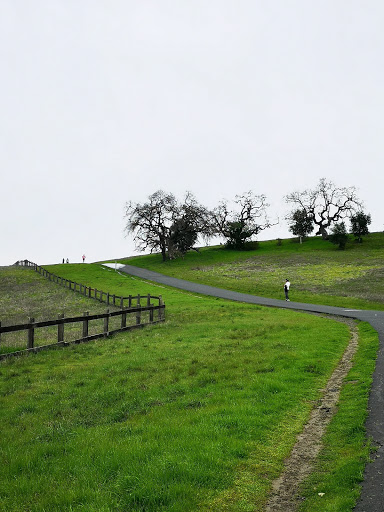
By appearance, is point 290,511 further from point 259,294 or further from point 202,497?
point 259,294

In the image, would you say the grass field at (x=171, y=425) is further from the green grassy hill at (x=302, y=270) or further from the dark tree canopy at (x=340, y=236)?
the dark tree canopy at (x=340, y=236)

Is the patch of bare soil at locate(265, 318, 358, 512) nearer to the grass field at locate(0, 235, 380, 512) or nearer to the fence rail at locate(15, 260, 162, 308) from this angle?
the grass field at locate(0, 235, 380, 512)

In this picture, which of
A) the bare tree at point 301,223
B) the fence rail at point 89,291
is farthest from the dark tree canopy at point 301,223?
the fence rail at point 89,291

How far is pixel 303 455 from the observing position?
7293mm

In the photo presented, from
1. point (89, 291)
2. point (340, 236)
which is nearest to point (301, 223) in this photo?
point (340, 236)

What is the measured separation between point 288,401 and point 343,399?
144cm

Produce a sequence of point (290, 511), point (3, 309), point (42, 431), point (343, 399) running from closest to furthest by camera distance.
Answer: point (290, 511), point (42, 431), point (343, 399), point (3, 309)

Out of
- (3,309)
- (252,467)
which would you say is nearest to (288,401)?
(252,467)

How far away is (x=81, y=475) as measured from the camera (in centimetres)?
602

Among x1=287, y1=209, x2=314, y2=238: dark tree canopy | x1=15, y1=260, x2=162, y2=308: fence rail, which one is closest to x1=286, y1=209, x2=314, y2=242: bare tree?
x1=287, y1=209, x2=314, y2=238: dark tree canopy

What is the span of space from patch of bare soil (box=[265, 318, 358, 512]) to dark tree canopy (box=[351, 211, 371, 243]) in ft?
299

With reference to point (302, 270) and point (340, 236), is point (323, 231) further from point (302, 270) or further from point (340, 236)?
point (302, 270)

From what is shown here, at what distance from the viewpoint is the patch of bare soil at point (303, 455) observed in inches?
227

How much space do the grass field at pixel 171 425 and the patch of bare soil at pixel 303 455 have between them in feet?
0.51
